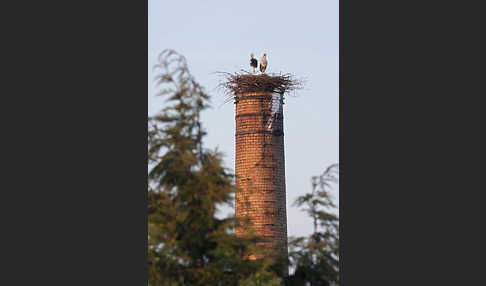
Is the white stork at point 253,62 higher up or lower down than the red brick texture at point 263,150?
higher up

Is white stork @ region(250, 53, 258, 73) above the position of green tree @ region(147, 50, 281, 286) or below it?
above

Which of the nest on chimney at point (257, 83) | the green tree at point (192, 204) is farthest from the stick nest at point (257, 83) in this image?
the green tree at point (192, 204)

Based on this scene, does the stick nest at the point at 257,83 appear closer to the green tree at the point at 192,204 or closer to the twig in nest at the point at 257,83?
the twig in nest at the point at 257,83

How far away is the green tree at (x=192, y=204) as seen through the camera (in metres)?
9.25

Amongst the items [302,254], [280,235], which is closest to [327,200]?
[302,254]

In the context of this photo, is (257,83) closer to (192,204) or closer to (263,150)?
(263,150)

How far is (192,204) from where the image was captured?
9508 millimetres

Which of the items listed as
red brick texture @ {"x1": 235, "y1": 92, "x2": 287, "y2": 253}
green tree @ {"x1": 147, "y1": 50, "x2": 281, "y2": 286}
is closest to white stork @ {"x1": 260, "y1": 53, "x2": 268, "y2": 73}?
red brick texture @ {"x1": 235, "y1": 92, "x2": 287, "y2": 253}

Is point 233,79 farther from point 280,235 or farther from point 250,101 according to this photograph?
point 280,235

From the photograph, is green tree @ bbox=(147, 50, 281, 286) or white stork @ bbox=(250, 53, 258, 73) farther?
white stork @ bbox=(250, 53, 258, 73)

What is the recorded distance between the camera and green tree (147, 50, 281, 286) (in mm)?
9250

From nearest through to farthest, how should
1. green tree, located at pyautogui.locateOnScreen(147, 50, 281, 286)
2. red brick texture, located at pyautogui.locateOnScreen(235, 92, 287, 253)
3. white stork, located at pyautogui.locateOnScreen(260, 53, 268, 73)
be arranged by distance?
green tree, located at pyautogui.locateOnScreen(147, 50, 281, 286) < white stork, located at pyautogui.locateOnScreen(260, 53, 268, 73) < red brick texture, located at pyautogui.locateOnScreen(235, 92, 287, 253)

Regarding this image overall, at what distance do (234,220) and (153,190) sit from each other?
2.90 feet

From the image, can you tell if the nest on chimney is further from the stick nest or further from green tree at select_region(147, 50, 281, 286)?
green tree at select_region(147, 50, 281, 286)
